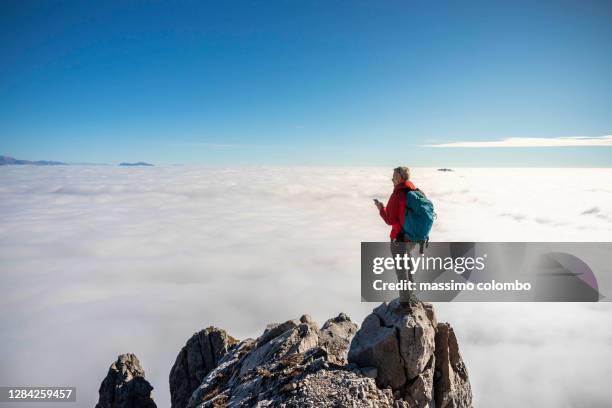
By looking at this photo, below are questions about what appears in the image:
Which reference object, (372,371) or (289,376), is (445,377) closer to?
(372,371)

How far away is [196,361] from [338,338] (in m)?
22.0

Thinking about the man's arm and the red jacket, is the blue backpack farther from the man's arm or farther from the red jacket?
the man's arm

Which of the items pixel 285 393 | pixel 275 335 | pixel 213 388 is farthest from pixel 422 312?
pixel 213 388

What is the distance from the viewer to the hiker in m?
11.5

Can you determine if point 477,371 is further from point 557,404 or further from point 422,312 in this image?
point 422,312

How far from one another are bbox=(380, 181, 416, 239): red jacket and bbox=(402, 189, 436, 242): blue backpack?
16 cm

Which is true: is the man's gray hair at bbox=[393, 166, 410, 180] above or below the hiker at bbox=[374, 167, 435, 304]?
above

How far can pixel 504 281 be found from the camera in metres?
22.8

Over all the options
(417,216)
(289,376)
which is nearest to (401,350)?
(289,376)

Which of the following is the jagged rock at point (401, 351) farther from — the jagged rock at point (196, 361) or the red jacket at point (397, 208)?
the jagged rock at point (196, 361)

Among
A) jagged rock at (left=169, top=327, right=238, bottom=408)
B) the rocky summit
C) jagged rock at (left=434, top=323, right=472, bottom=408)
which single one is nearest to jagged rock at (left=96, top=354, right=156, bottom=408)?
jagged rock at (left=169, top=327, right=238, bottom=408)

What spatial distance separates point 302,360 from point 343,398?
403 centimetres

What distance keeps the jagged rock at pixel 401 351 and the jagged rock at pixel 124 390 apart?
3490cm

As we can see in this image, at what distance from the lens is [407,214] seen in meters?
11.7
